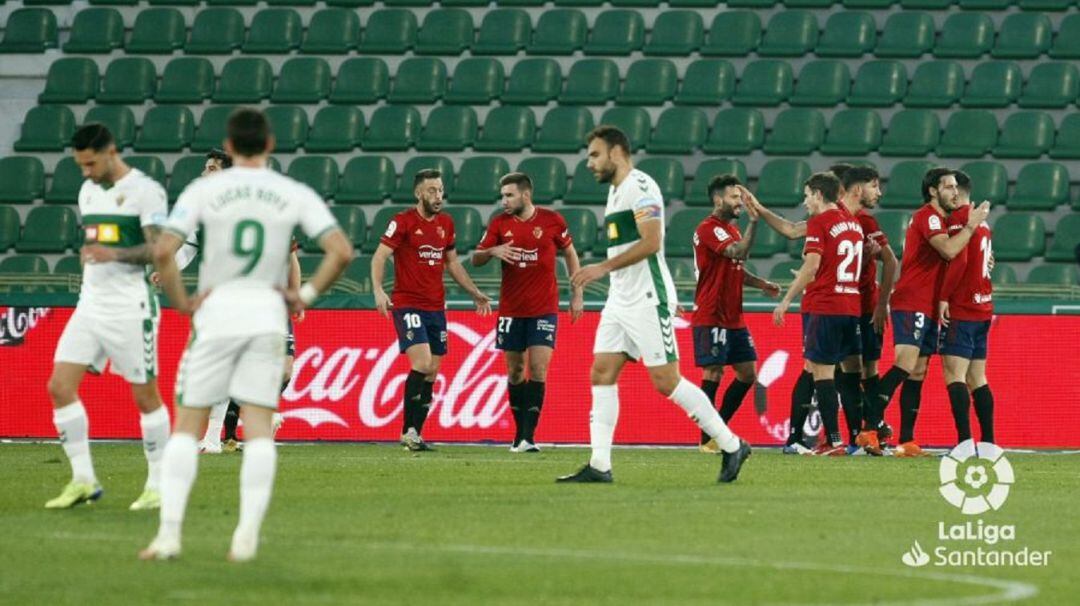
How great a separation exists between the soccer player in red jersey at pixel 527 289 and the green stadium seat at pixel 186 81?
30.8ft

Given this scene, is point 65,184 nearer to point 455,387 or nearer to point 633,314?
point 455,387

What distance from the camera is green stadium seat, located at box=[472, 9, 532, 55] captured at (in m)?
24.6

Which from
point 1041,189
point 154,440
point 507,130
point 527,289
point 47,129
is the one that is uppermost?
point 507,130

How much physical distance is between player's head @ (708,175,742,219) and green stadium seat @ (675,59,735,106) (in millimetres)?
7469

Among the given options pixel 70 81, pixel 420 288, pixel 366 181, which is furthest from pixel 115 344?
pixel 70 81

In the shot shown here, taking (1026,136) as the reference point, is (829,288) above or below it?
below

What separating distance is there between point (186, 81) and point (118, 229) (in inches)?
583

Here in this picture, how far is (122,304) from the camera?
412 inches

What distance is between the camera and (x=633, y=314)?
11984 mm

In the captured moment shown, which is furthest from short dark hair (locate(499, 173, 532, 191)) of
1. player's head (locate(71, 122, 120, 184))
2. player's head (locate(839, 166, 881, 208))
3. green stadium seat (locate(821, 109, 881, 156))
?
green stadium seat (locate(821, 109, 881, 156))

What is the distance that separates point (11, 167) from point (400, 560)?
17577mm

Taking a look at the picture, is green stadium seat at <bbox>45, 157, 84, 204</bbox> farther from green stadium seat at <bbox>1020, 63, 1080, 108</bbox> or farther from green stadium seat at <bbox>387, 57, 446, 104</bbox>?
green stadium seat at <bbox>1020, 63, 1080, 108</bbox>

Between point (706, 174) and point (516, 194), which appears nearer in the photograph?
point (516, 194)

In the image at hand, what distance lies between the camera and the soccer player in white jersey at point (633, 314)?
1191 cm
